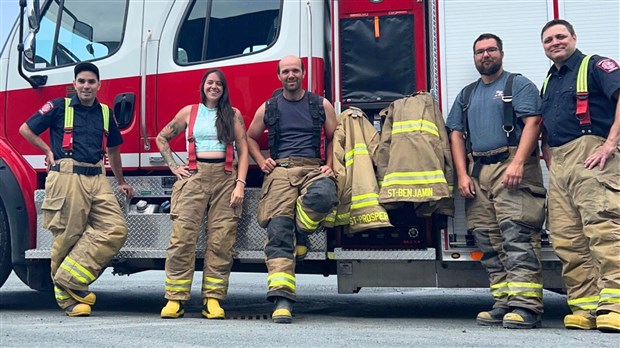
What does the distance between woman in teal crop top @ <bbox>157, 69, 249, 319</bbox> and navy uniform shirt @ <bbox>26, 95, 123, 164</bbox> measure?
0.66 metres

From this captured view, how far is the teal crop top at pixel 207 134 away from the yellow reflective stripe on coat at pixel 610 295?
112 inches

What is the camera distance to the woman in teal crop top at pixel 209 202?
17.5 ft

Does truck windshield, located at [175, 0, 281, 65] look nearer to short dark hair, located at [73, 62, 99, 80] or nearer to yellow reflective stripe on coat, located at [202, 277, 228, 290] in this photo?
short dark hair, located at [73, 62, 99, 80]

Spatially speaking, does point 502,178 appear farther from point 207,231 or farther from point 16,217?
point 16,217

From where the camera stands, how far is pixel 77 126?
5617mm

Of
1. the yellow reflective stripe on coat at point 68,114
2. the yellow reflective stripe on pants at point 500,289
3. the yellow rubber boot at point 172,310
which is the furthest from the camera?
the yellow reflective stripe on coat at point 68,114

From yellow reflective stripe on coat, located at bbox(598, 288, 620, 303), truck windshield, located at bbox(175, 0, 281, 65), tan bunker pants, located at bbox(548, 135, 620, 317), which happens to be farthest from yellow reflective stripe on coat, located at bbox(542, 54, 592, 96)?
truck windshield, located at bbox(175, 0, 281, 65)

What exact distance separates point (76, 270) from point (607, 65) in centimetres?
407

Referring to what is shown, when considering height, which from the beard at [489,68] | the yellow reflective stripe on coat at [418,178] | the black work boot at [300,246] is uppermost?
the beard at [489,68]

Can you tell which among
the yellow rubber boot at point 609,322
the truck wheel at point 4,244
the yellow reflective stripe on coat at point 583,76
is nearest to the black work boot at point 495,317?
the yellow rubber boot at point 609,322

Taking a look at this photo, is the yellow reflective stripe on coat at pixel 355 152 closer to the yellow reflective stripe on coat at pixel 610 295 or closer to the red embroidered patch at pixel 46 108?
the yellow reflective stripe on coat at pixel 610 295

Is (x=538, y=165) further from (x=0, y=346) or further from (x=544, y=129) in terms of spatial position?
(x=0, y=346)

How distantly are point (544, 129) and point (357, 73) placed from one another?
4.77 ft

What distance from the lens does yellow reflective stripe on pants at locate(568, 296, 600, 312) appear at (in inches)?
185
